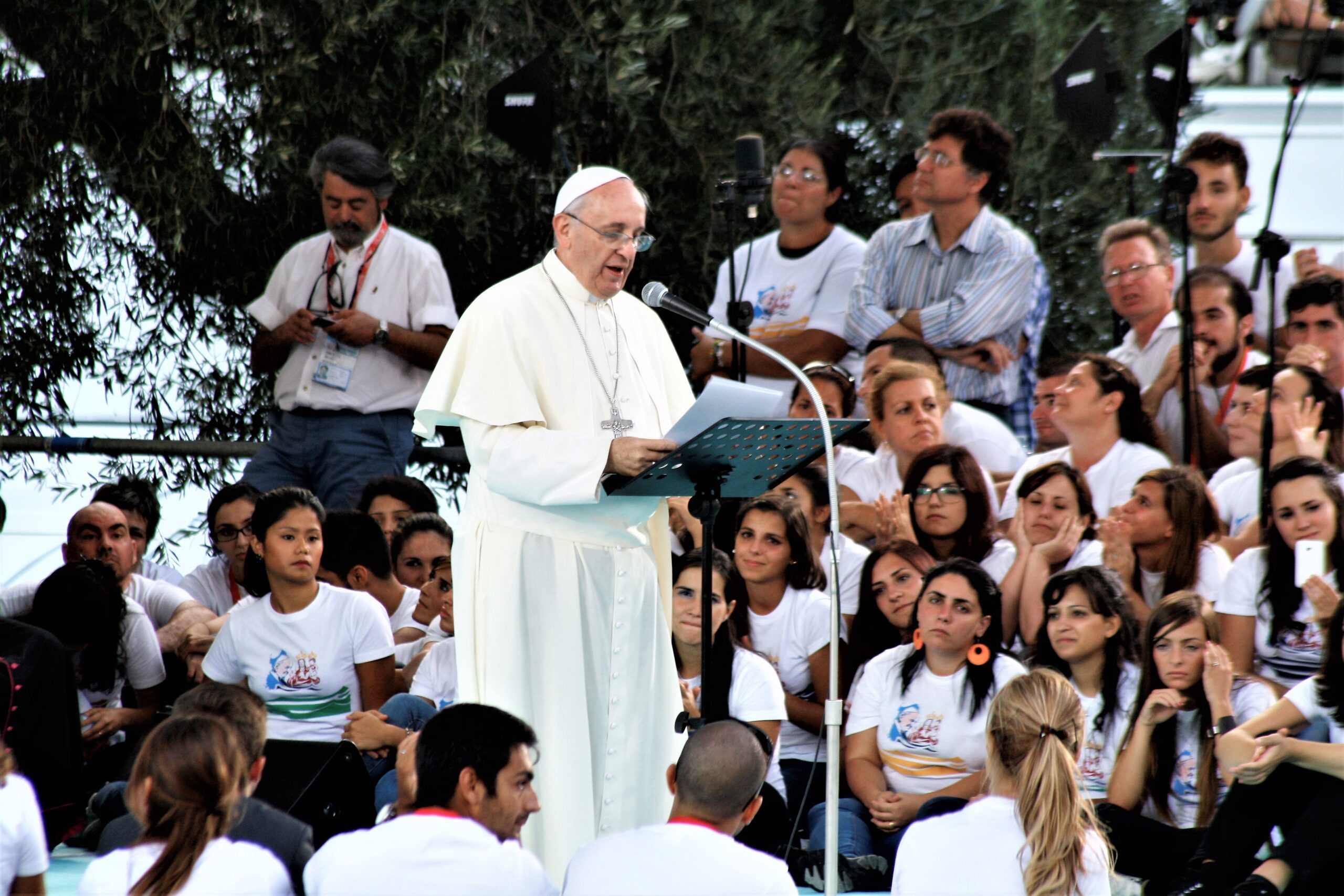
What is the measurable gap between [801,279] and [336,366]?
→ 1.97 m

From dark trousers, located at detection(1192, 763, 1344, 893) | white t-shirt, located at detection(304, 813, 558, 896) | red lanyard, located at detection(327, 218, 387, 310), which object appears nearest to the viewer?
white t-shirt, located at detection(304, 813, 558, 896)

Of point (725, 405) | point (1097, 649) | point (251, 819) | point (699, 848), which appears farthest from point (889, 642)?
point (251, 819)

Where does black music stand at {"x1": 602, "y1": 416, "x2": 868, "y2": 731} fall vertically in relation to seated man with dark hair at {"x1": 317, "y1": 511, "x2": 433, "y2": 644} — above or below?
above

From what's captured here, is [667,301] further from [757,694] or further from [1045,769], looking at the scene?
[757,694]

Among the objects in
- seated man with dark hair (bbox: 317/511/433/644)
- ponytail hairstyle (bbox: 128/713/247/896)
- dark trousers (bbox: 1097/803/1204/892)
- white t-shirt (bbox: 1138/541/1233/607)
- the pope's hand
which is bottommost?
dark trousers (bbox: 1097/803/1204/892)

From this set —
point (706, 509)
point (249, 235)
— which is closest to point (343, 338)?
point (249, 235)

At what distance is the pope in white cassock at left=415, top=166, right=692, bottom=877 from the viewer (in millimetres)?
3822

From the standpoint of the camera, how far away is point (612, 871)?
117 inches

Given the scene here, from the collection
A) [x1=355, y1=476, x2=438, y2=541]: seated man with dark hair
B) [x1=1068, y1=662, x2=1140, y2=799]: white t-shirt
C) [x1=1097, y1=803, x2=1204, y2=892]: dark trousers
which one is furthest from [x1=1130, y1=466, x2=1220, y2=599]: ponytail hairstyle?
[x1=355, y1=476, x2=438, y2=541]: seated man with dark hair

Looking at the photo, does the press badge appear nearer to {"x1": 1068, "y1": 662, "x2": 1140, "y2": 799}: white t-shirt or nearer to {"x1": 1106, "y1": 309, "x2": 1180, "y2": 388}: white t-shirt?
{"x1": 1106, "y1": 309, "x2": 1180, "y2": 388}: white t-shirt

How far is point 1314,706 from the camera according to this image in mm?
4523

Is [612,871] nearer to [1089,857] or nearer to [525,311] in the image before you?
[1089,857]

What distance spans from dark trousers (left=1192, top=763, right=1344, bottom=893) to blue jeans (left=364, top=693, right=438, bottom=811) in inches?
93.1

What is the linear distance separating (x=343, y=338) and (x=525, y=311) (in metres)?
2.78
